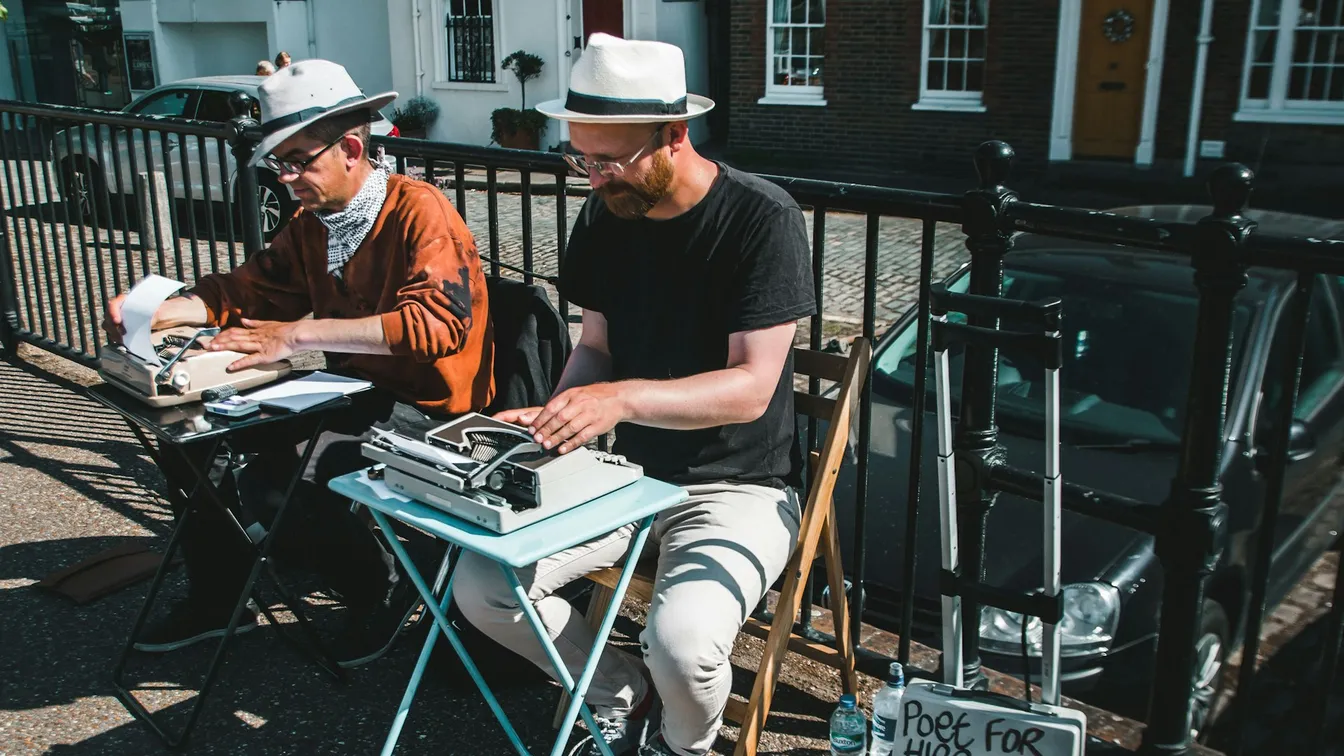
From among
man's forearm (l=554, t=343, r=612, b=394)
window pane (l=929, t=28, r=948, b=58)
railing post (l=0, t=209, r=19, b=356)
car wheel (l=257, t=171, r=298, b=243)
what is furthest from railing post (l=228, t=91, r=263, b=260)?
window pane (l=929, t=28, r=948, b=58)

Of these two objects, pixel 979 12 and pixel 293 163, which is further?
pixel 979 12

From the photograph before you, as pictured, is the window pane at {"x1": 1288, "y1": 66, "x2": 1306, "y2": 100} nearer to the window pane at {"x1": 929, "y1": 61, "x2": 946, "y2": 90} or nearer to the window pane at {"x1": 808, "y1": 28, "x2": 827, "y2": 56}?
the window pane at {"x1": 929, "y1": 61, "x2": 946, "y2": 90}

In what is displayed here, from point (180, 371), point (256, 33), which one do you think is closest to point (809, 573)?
point (180, 371)

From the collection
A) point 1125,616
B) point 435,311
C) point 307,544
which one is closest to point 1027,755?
point 1125,616

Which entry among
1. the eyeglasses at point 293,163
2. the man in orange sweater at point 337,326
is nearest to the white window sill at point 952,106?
the man in orange sweater at point 337,326

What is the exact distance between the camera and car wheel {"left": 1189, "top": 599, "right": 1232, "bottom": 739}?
3.52 m

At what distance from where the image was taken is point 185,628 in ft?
12.1

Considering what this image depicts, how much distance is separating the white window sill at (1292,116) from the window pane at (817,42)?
19.4 feet

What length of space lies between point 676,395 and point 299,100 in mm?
1547

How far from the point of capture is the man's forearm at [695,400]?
8.80 feet

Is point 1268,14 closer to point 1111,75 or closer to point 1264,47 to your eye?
point 1264,47

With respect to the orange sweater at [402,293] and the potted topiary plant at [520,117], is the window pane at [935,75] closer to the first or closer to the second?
the potted topiary plant at [520,117]

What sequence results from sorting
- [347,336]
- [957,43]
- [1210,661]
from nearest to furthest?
[347,336]
[1210,661]
[957,43]

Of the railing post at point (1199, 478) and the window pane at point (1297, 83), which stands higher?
the window pane at point (1297, 83)
